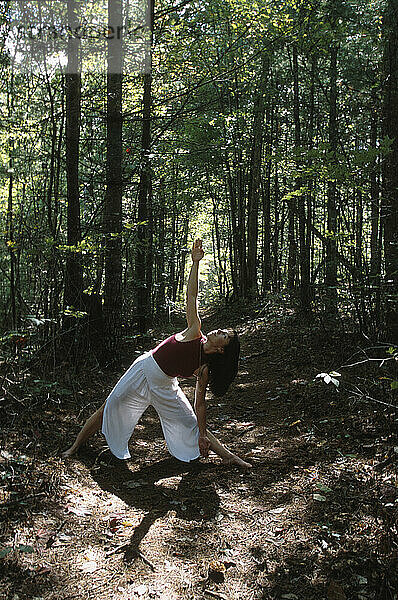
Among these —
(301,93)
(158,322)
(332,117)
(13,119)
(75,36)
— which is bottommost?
(158,322)

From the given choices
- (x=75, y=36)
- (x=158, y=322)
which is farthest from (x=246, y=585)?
(x=158, y=322)

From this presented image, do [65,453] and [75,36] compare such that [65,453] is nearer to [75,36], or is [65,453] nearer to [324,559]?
[324,559]

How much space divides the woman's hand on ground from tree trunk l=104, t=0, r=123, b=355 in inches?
136

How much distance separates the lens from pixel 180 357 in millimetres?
4648

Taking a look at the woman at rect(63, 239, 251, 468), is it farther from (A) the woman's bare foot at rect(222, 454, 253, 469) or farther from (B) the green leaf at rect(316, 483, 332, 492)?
(B) the green leaf at rect(316, 483, 332, 492)

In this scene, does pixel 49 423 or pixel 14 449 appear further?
pixel 49 423

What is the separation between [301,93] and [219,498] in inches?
506

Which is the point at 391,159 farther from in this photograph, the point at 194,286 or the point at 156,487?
the point at 156,487

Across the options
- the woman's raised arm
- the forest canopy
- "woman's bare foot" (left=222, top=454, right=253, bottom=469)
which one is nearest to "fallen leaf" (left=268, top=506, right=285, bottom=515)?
"woman's bare foot" (left=222, top=454, right=253, bottom=469)

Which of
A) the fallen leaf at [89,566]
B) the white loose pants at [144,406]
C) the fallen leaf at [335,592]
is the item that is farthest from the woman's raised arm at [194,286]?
the fallen leaf at [335,592]

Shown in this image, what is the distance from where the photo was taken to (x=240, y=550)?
343cm

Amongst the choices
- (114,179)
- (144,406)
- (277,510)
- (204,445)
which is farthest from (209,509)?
(114,179)

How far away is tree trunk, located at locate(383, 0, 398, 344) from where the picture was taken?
687 centimetres

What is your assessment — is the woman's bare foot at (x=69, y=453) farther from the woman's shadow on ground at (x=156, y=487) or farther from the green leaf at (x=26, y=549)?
the green leaf at (x=26, y=549)
